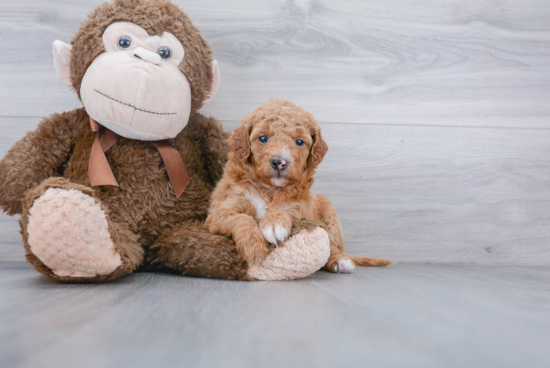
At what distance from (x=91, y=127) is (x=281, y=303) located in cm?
66

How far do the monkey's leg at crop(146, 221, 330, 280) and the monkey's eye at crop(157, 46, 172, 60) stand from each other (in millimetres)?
444

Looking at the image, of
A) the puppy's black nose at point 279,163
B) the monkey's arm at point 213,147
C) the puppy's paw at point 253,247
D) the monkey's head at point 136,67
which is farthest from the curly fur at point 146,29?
the puppy's paw at point 253,247

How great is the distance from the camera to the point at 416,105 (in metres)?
1.40

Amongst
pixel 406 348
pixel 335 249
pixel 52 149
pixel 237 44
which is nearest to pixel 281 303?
pixel 406 348

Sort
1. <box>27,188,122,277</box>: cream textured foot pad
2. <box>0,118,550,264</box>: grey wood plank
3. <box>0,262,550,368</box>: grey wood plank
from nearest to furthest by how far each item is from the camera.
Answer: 1. <box>0,262,550,368</box>: grey wood plank
2. <box>27,188,122,277</box>: cream textured foot pad
3. <box>0,118,550,264</box>: grey wood plank

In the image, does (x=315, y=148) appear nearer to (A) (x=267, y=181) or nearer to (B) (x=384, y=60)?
(A) (x=267, y=181)

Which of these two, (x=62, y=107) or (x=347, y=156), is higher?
(x=62, y=107)

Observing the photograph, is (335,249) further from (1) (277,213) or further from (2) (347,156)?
(2) (347,156)

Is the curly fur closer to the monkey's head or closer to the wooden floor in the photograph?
the monkey's head

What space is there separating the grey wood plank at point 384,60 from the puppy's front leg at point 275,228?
22.0 inches

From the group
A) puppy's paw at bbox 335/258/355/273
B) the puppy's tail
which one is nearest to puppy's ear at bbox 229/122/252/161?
puppy's paw at bbox 335/258/355/273

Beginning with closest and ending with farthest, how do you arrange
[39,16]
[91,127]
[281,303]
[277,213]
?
[281,303], [277,213], [91,127], [39,16]

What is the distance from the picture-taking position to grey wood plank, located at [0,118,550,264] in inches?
54.6

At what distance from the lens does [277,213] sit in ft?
2.97
